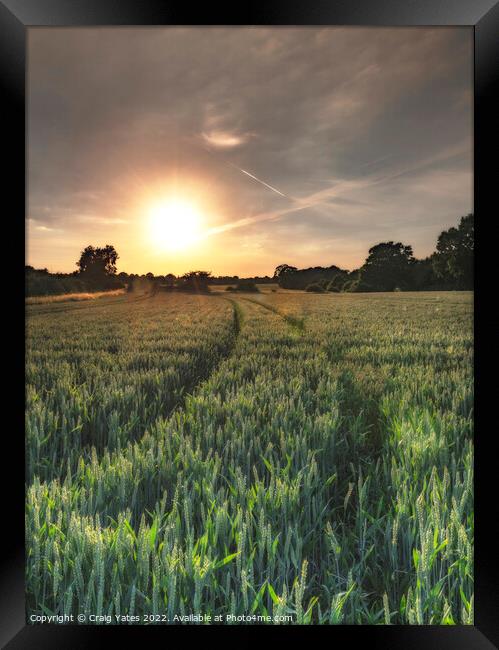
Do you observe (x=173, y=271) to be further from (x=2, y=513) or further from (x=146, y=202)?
(x=2, y=513)

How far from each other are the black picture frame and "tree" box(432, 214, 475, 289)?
0.13m

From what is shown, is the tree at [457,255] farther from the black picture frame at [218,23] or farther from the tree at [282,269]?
the tree at [282,269]

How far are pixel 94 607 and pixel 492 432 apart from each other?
5.81ft

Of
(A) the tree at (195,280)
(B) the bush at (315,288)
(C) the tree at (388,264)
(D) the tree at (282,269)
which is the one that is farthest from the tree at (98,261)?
(C) the tree at (388,264)

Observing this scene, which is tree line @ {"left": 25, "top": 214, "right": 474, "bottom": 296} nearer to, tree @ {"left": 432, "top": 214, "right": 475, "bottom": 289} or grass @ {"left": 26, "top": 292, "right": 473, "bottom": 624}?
tree @ {"left": 432, "top": 214, "right": 475, "bottom": 289}

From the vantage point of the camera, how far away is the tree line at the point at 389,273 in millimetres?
2061

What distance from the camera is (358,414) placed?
2.16 m

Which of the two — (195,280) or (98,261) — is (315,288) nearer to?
(195,280)

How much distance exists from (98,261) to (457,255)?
6.61 feet

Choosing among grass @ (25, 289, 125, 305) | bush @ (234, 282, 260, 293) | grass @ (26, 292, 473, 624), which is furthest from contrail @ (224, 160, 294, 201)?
grass @ (25, 289, 125, 305)

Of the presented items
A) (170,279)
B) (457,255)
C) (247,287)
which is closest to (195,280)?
(170,279)

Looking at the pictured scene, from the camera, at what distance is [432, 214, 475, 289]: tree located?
1805 millimetres

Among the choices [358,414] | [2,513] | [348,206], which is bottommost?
[2,513]

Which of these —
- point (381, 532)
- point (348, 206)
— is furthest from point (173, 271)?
point (381, 532)
